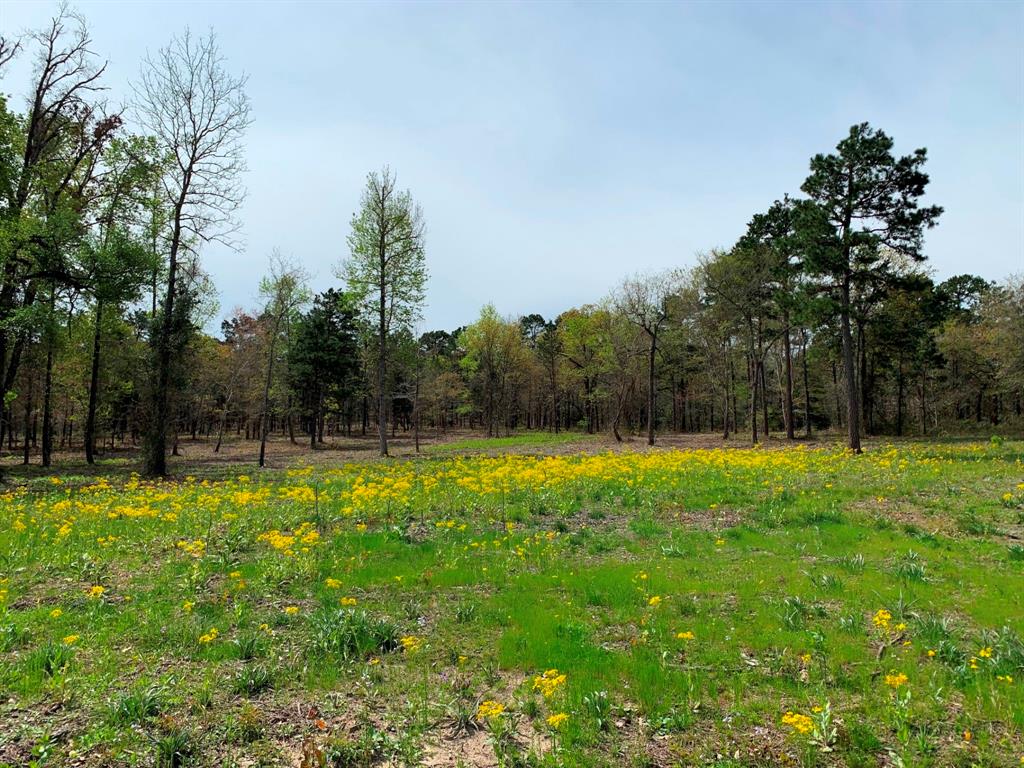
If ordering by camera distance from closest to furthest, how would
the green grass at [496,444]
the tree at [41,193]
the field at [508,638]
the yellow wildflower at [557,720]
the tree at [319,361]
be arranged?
the yellow wildflower at [557,720] < the field at [508,638] < the tree at [41,193] < the green grass at [496,444] < the tree at [319,361]

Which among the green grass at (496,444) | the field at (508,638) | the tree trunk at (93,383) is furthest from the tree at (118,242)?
the green grass at (496,444)

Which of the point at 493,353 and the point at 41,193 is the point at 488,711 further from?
the point at 493,353

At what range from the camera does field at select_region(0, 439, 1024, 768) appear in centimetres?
360

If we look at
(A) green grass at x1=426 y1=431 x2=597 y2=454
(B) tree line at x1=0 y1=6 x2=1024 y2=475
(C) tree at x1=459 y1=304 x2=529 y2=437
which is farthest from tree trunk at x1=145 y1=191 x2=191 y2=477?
(C) tree at x1=459 y1=304 x2=529 y2=437

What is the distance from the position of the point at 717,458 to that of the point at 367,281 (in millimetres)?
19936

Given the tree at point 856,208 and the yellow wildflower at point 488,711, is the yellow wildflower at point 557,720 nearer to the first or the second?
the yellow wildflower at point 488,711

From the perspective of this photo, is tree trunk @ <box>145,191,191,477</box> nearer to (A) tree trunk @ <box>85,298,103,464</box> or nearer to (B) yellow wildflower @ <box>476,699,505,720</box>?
(A) tree trunk @ <box>85,298,103,464</box>

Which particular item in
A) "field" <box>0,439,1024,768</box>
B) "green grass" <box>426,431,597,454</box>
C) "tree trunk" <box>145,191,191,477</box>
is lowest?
"green grass" <box>426,431,597,454</box>

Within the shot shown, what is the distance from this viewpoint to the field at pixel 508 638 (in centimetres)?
360

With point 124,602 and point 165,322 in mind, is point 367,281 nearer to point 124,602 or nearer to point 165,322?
point 165,322

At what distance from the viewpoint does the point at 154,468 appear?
1908 cm

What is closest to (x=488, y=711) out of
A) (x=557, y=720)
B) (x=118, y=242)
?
(x=557, y=720)

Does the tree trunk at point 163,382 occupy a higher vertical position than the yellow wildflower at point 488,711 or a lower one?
higher

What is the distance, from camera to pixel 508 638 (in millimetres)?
5168
